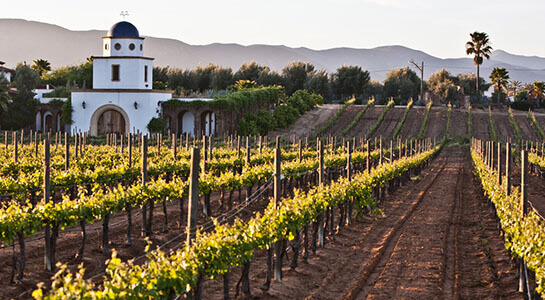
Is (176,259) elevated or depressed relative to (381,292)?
elevated

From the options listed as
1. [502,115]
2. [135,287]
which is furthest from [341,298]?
[502,115]

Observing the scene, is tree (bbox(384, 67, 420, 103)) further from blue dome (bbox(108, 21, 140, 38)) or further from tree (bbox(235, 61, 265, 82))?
blue dome (bbox(108, 21, 140, 38))

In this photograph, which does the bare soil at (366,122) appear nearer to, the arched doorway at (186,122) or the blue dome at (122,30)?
the arched doorway at (186,122)

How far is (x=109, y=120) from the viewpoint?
5556 cm

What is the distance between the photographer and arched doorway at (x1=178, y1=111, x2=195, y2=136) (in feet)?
184

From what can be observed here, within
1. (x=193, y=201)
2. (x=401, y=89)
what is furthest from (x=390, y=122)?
(x=193, y=201)

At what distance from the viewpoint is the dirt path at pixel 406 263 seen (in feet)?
38.1

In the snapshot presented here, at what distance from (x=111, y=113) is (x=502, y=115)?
38.6m

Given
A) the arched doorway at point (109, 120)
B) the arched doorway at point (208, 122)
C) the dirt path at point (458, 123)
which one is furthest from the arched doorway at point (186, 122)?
the dirt path at point (458, 123)

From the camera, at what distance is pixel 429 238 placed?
1630 centimetres

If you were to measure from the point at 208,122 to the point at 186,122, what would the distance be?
2.91 m

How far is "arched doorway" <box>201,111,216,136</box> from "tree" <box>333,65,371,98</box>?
3488cm

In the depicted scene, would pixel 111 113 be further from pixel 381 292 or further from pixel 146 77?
pixel 381 292

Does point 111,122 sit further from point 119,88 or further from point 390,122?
point 390,122
